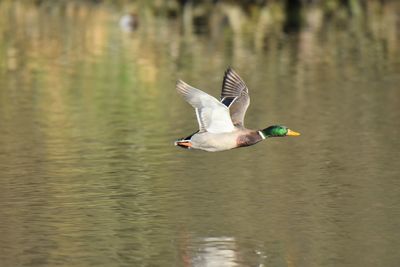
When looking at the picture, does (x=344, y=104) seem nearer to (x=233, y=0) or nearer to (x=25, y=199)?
(x=25, y=199)

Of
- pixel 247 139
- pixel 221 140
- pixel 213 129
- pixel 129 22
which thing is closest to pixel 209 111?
pixel 213 129

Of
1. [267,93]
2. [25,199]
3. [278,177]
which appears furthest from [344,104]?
[25,199]

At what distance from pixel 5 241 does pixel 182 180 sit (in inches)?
114

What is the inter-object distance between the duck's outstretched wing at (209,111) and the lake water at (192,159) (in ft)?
2.09

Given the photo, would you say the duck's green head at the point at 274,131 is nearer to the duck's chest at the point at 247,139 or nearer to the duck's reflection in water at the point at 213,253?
the duck's chest at the point at 247,139

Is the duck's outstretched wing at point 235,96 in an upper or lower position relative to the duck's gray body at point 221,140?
upper

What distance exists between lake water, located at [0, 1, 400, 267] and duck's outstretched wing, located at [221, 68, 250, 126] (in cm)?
67

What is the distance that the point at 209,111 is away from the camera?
40.3 feet

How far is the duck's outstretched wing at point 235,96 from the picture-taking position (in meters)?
12.8

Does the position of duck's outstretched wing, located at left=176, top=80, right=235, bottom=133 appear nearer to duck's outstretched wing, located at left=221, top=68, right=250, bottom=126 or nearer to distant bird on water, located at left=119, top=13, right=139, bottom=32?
duck's outstretched wing, located at left=221, top=68, right=250, bottom=126

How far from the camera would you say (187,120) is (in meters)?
17.3

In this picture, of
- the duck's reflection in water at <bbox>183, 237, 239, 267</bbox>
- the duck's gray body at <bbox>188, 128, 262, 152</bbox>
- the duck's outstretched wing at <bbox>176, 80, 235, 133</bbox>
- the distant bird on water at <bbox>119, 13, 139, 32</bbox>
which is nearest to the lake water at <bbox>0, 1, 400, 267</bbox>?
the duck's reflection in water at <bbox>183, 237, 239, 267</bbox>

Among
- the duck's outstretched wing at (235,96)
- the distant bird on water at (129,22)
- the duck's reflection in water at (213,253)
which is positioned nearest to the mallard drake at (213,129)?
the duck's outstretched wing at (235,96)

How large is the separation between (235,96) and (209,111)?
728 millimetres
